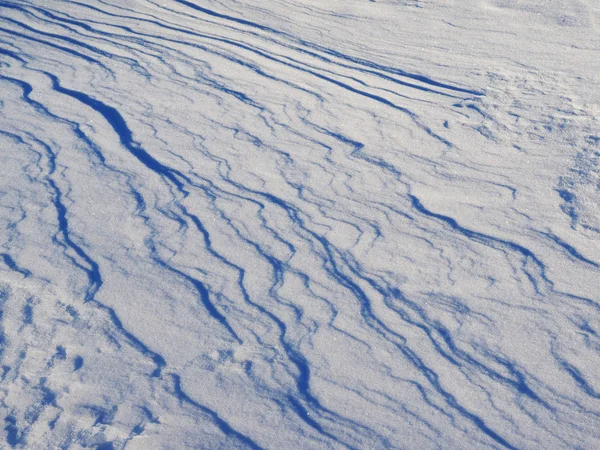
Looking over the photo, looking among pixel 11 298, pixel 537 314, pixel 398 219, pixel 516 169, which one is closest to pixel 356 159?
pixel 398 219

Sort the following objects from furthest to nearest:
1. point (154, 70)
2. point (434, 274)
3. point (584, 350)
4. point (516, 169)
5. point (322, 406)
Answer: point (154, 70) < point (516, 169) < point (434, 274) < point (584, 350) < point (322, 406)

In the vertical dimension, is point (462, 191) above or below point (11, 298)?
above

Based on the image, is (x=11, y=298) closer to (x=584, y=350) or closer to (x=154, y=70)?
(x=584, y=350)

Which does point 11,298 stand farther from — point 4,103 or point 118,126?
point 4,103

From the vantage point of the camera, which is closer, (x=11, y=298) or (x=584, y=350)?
(x=584, y=350)

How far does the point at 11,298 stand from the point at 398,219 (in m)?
1.87

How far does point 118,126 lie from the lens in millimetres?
4121

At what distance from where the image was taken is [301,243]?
3.07m

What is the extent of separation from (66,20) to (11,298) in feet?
13.0

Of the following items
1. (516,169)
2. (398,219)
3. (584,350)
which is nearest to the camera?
(584,350)

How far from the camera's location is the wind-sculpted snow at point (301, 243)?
7.40 feet

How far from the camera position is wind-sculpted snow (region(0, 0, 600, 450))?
2.26m

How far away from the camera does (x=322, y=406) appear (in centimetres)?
227

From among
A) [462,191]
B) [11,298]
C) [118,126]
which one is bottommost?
[11,298]
